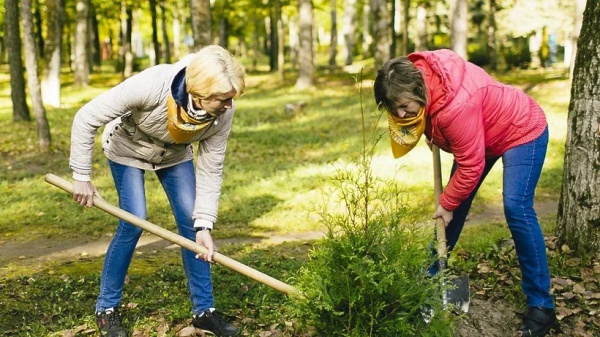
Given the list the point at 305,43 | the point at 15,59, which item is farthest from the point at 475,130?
the point at 305,43

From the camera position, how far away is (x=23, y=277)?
519cm

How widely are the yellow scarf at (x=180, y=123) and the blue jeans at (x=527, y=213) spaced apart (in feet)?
6.09

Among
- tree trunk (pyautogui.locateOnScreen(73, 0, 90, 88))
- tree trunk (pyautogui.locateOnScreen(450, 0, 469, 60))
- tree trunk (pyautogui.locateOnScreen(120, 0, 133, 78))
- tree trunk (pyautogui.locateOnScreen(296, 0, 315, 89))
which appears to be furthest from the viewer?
tree trunk (pyautogui.locateOnScreen(120, 0, 133, 78))

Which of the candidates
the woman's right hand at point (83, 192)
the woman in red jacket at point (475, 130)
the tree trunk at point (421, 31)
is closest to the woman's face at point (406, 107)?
the woman in red jacket at point (475, 130)

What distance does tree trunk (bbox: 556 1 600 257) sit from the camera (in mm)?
4672

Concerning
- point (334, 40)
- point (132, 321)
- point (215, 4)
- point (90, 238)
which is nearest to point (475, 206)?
point (90, 238)

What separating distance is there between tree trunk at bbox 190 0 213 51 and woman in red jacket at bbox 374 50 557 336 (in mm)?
9189

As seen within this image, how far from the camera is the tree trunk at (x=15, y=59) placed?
40.4ft

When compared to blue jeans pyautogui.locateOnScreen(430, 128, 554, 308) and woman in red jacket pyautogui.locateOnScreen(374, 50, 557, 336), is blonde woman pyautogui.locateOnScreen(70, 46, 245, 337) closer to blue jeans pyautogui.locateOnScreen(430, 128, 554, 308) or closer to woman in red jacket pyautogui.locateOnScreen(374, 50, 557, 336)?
woman in red jacket pyautogui.locateOnScreen(374, 50, 557, 336)

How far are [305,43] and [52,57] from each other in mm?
7692

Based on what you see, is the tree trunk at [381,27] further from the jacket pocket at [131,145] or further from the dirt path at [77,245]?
the jacket pocket at [131,145]

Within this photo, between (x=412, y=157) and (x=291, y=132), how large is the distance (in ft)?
12.0

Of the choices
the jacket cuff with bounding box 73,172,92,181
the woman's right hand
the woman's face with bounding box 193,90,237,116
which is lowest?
the woman's right hand

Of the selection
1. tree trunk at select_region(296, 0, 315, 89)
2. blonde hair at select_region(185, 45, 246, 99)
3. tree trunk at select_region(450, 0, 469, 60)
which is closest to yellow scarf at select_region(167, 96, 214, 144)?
blonde hair at select_region(185, 45, 246, 99)
